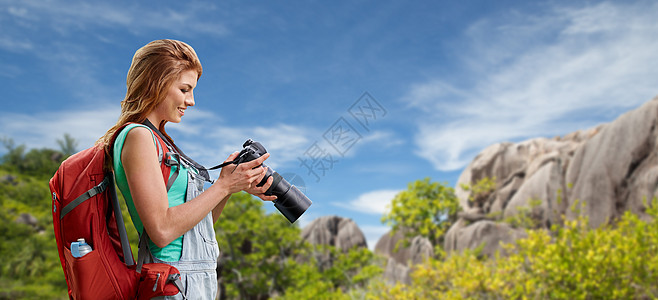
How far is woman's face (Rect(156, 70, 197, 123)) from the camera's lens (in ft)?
5.09

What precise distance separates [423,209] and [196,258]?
67.9ft

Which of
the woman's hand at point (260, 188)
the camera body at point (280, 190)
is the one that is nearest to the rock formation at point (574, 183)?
the camera body at point (280, 190)

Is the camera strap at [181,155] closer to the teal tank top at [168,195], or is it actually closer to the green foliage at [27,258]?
the teal tank top at [168,195]

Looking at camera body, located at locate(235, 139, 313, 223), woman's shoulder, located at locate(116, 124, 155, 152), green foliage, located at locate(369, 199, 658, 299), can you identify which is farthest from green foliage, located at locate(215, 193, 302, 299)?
woman's shoulder, located at locate(116, 124, 155, 152)

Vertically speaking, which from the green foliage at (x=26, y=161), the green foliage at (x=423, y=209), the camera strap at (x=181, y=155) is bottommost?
the camera strap at (x=181, y=155)

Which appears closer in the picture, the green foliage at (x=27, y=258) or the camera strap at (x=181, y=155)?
the camera strap at (x=181, y=155)

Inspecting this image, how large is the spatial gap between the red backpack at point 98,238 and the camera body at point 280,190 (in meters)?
0.24

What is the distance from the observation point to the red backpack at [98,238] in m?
1.37

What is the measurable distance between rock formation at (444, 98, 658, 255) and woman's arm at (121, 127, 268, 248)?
10042mm

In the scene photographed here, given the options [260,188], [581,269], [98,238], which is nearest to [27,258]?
[581,269]

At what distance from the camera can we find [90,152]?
1.50 metres

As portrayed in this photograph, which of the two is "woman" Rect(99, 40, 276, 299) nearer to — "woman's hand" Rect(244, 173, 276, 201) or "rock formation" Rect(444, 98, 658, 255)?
"woman's hand" Rect(244, 173, 276, 201)

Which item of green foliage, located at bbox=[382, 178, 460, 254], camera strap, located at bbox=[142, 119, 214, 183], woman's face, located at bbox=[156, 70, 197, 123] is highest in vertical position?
green foliage, located at bbox=[382, 178, 460, 254]

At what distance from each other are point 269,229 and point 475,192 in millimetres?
12273
